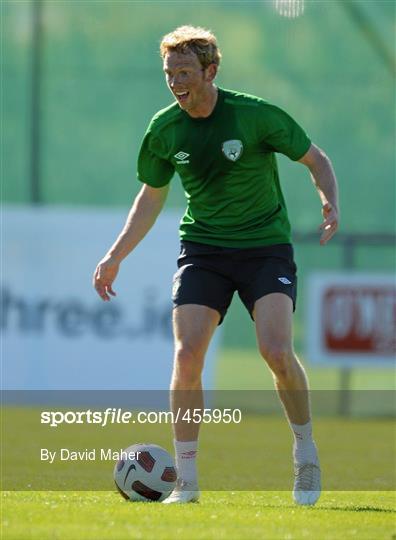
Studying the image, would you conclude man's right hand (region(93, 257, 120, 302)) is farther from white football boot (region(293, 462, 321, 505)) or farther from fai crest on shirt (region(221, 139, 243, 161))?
white football boot (region(293, 462, 321, 505))

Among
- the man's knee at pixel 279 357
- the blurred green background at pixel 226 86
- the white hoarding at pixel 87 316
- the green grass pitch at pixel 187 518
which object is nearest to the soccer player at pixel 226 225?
the man's knee at pixel 279 357

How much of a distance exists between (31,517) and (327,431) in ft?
21.5

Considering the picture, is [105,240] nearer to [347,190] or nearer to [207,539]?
[347,190]

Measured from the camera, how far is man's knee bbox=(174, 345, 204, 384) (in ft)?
21.4

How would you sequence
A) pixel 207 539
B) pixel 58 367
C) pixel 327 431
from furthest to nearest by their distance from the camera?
pixel 58 367 < pixel 327 431 < pixel 207 539

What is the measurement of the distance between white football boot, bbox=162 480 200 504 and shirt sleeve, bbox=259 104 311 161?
5.32 ft

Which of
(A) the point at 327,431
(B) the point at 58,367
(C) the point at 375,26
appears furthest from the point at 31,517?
(C) the point at 375,26

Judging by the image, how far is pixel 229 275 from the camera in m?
6.71

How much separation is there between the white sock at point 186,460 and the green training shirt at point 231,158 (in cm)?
97

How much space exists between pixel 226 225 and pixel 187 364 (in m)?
0.70

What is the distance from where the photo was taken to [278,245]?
22.2ft

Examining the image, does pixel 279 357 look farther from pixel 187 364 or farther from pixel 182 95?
pixel 182 95

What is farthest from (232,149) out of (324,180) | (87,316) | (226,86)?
(226,86)

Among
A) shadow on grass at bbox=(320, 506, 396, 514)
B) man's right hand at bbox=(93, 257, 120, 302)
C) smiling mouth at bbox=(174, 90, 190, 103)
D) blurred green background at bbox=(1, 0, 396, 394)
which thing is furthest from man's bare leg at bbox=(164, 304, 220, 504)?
blurred green background at bbox=(1, 0, 396, 394)
